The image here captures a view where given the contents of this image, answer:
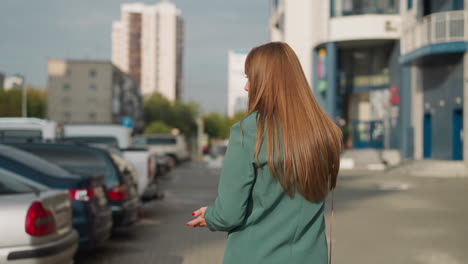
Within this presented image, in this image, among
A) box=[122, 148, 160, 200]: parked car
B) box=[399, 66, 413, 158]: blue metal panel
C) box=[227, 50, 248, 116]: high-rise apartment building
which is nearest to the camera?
box=[122, 148, 160, 200]: parked car

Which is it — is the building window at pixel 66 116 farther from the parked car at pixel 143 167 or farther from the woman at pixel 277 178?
the woman at pixel 277 178

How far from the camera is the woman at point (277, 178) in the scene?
2201mm

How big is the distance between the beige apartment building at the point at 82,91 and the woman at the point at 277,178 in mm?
96520

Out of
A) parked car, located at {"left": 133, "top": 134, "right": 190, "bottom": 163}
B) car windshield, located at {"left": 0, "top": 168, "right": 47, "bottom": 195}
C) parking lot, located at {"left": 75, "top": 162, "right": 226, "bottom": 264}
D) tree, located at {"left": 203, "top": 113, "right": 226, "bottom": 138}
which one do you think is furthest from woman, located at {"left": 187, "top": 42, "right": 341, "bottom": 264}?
tree, located at {"left": 203, "top": 113, "right": 226, "bottom": 138}

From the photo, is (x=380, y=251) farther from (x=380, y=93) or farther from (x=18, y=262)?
(x=380, y=93)

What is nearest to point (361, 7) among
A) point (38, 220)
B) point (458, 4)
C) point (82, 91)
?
point (458, 4)

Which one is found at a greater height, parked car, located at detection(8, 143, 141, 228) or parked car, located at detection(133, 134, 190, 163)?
parked car, located at detection(8, 143, 141, 228)

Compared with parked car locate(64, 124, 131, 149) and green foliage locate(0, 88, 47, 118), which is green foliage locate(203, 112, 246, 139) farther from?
parked car locate(64, 124, 131, 149)

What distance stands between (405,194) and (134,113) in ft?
314

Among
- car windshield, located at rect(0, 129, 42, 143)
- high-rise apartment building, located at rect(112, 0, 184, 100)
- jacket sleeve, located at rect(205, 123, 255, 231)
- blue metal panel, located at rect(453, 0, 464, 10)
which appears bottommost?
car windshield, located at rect(0, 129, 42, 143)

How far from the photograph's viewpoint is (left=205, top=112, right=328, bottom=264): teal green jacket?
220cm

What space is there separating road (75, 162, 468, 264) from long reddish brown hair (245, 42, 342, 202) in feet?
17.9

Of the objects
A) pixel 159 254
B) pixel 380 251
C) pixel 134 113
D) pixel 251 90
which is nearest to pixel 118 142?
pixel 159 254

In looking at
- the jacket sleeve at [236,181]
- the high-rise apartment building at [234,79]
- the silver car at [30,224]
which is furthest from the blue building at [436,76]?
the high-rise apartment building at [234,79]
